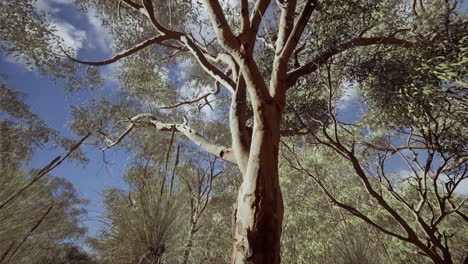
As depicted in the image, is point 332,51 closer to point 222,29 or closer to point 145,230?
point 222,29

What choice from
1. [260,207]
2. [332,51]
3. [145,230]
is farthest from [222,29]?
[145,230]

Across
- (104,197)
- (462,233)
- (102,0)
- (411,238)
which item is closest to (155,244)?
(104,197)

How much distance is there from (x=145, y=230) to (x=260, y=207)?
3.33 ft

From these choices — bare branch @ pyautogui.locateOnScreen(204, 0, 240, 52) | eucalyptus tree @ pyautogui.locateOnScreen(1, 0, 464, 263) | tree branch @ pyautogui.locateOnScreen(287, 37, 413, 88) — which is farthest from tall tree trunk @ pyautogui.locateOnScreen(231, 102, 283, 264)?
tree branch @ pyautogui.locateOnScreen(287, 37, 413, 88)

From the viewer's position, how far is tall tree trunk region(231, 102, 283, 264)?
2023 millimetres

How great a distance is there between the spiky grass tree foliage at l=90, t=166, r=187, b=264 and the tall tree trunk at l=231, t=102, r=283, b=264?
687 mm

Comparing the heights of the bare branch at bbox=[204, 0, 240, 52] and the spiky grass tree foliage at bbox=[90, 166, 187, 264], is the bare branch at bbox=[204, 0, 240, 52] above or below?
above

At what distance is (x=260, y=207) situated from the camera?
84.4 inches

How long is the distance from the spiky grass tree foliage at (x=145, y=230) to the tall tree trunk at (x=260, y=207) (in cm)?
69

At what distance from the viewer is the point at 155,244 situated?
1488mm

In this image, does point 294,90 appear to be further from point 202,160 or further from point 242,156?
point 202,160

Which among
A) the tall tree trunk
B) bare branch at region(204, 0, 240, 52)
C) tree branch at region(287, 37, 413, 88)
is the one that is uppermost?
tree branch at region(287, 37, 413, 88)

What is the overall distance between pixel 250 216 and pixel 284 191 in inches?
261

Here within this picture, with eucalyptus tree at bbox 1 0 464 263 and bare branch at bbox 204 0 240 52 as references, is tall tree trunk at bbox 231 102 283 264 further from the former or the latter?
bare branch at bbox 204 0 240 52
